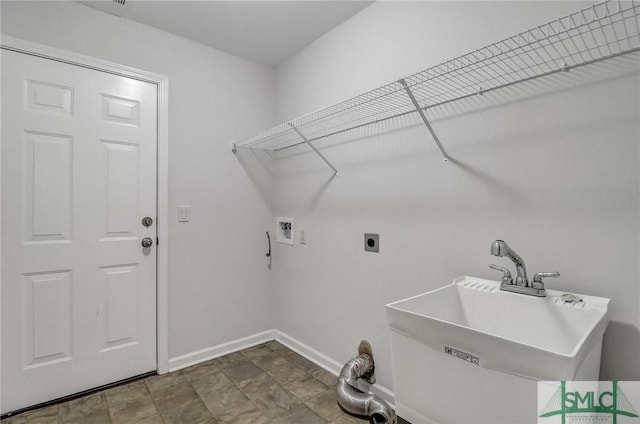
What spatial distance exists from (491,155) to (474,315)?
710mm

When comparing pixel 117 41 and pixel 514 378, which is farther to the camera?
pixel 117 41

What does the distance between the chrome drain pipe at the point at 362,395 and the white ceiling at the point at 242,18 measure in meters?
2.15

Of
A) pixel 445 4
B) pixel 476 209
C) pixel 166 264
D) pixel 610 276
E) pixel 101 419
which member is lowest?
pixel 101 419

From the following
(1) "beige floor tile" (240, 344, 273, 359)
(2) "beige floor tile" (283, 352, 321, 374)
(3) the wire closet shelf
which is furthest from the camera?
(1) "beige floor tile" (240, 344, 273, 359)

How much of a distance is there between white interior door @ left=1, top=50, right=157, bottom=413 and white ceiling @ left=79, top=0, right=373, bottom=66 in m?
0.44

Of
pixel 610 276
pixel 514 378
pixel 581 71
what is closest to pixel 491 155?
pixel 581 71

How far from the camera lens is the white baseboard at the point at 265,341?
85.4 inches

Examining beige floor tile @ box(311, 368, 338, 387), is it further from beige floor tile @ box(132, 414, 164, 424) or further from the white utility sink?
the white utility sink

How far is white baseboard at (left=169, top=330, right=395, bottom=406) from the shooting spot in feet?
7.12

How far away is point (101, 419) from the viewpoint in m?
1.71

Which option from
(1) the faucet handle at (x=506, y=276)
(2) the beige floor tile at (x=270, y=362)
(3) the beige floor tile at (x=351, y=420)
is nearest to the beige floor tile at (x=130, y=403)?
(2) the beige floor tile at (x=270, y=362)

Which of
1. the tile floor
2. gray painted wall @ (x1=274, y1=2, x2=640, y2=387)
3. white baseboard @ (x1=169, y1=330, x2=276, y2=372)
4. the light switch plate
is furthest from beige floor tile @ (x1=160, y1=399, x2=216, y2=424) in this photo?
the light switch plate

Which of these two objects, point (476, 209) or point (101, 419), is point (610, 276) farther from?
point (101, 419)

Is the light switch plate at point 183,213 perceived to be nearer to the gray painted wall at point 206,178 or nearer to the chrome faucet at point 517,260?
the gray painted wall at point 206,178
